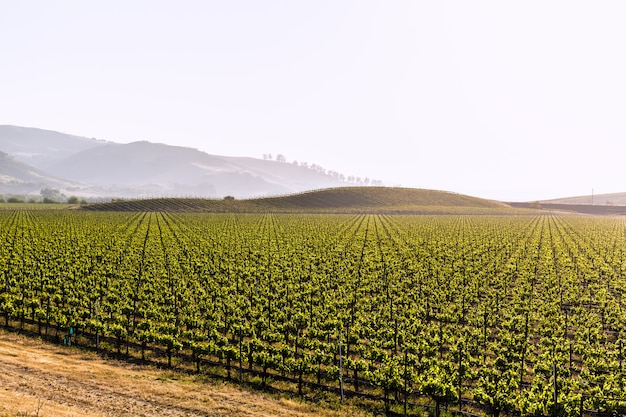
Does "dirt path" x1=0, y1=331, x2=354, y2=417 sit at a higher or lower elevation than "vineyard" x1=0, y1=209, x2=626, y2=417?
lower

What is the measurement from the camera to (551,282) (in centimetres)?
4466

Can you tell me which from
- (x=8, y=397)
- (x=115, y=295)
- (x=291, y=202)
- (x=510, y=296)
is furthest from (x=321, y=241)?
(x=291, y=202)

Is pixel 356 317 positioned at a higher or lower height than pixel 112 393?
higher

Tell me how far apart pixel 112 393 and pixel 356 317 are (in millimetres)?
17677

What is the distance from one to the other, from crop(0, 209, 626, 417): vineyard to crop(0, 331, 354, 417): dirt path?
1784 millimetres

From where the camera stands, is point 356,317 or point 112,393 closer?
point 112,393

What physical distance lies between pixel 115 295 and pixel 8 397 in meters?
16.0

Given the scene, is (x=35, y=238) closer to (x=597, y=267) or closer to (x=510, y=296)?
(x=510, y=296)

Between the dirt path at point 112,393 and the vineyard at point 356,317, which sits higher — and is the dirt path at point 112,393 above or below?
below

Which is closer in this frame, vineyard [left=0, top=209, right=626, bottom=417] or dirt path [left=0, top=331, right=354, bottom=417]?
dirt path [left=0, top=331, right=354, bottom=417]

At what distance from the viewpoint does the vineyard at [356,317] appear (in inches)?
943

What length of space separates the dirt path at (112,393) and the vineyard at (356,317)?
1784mm

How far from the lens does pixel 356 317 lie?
34.0m

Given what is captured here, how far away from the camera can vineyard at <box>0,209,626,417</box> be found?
2395 cm
